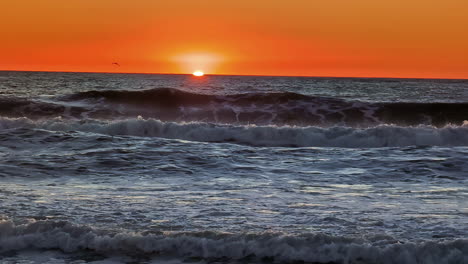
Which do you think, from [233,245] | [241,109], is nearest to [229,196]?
[233,245]

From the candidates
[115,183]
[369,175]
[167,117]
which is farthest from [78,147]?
[167,117]

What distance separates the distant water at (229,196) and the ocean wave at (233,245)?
13mm

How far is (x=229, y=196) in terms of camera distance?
30.1ft

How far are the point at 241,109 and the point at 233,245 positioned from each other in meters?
21.7

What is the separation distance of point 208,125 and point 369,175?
28.4ft

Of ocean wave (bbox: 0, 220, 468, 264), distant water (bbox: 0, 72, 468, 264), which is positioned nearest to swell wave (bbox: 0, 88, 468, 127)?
distant water (bbox: 0, 72, 468, 264)

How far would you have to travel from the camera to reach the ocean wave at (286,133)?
17922 millimetres

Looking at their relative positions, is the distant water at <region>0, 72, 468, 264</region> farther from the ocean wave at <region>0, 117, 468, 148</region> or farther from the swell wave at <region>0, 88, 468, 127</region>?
the swell wave at <region>0, 88, 468, 127</region>

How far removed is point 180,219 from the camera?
7.66 meters

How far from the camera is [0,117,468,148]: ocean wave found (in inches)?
706

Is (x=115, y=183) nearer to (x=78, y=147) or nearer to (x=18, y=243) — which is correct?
(x=18, y=243)

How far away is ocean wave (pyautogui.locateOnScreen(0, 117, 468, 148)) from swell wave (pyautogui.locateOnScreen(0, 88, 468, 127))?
686 cm

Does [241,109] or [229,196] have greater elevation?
[241,109]

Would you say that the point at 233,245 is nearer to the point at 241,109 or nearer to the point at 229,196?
the point at 229,196
